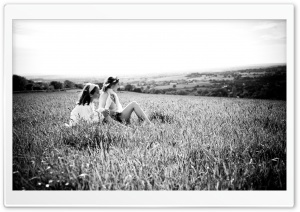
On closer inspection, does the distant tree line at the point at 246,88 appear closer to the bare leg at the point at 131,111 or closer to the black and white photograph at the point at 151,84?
the black and white photograph at the point at 151,84

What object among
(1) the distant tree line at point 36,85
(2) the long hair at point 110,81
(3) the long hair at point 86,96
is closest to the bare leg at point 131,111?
(2) the long hair at point 110,81

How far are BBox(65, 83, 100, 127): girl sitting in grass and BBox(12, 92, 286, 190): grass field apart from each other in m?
0.07

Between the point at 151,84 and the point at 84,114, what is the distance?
71cm

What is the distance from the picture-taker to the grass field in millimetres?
2457

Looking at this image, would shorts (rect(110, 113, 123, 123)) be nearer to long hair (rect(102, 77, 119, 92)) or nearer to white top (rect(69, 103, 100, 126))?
white top (rect(69, 103, 100, 126))

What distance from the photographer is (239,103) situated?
291 centimetres

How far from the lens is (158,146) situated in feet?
8.59

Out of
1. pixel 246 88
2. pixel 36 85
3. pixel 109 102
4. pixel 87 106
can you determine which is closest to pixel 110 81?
pixel 109 102

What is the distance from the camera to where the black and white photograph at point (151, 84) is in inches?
107

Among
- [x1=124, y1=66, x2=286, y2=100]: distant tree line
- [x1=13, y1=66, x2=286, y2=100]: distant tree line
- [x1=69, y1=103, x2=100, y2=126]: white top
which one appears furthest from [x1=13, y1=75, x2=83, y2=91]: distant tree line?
[x1=124, y1=66, x2=286, y2=100]: distant tree line

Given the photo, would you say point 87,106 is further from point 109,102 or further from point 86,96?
point 109,102

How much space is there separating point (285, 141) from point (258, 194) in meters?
0.57

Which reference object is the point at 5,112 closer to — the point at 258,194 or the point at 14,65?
the point at 14,65
